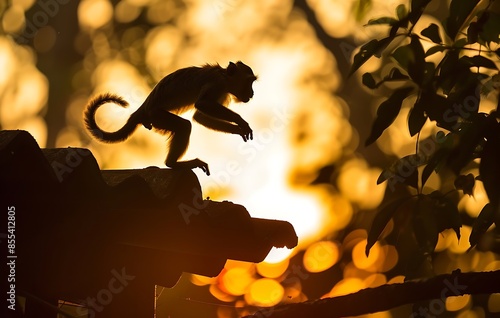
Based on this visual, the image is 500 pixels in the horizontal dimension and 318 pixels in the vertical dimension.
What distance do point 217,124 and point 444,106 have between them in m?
2.93

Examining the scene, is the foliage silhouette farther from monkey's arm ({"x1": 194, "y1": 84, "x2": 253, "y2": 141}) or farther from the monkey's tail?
the monkey's tail

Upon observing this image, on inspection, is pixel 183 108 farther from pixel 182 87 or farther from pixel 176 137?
pixel 176 137

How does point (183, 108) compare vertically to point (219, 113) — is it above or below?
above

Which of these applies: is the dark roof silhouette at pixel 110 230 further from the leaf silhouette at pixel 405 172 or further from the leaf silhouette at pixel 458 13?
the leaf silhouette at pixel 458 13

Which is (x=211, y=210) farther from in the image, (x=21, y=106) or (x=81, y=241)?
(x=21, y=106)

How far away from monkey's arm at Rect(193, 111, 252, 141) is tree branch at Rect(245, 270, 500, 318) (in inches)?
107

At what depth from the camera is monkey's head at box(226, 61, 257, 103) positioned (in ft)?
18.2

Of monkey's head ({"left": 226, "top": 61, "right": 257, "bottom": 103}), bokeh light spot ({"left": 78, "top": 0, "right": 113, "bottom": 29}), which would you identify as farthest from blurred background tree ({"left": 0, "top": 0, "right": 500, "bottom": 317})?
monkey's head ({"left": 226, "top": 61, "right": 257, "bottom": 103})

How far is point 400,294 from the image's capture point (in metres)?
2.45

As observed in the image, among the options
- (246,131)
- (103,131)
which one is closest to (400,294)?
(246,131)

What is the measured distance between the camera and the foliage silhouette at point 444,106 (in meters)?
2.45

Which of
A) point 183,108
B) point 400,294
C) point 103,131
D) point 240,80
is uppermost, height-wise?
point 240,80

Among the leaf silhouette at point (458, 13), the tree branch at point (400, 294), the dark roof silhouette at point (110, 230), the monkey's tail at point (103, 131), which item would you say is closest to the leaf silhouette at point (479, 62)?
the leaf silhouette at point (458, 13)

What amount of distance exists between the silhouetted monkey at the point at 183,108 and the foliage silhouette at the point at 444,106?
7.12 feet
